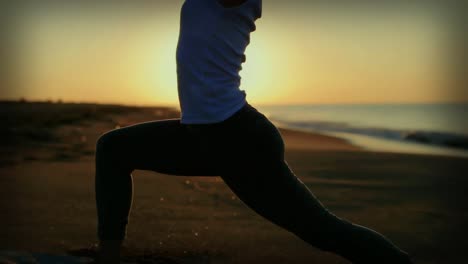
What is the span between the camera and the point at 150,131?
9.00ft

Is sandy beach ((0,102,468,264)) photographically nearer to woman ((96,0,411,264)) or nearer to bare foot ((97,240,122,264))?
bare foot ((97,240,122,264))

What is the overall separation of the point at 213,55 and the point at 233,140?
1.07ft

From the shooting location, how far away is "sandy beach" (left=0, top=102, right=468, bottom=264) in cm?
379

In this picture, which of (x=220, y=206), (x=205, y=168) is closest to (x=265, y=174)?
(x=205, y=168)

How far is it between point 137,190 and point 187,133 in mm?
3197

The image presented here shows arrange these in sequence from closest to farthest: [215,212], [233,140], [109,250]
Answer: [233,140] < [109,250] < [215,212]

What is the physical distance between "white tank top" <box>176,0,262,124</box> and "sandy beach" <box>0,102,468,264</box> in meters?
1.39

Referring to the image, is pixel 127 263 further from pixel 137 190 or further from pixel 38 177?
pixel 38 177

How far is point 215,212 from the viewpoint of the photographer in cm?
488

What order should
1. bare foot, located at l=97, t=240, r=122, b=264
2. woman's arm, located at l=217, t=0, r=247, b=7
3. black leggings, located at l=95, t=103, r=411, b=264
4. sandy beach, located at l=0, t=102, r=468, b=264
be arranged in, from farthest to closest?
1. sandy beach, located at l=0, t=102, r=468, b=264
2. bare foot, located at l=97, t=240, r=122, b=264
3. black leggings, located at l=95, t=103, r=411, b=264
4. woman's arm, located at l=217, t=0, r=247, b=7

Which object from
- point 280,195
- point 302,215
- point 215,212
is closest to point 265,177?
point 280,195

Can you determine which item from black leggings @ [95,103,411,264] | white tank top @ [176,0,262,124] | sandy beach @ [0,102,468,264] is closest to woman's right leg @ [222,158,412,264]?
black leggings @ [95,103,411,264]

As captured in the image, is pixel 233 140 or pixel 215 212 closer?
pixel 233 140

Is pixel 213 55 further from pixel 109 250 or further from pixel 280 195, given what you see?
pixel 109 250
